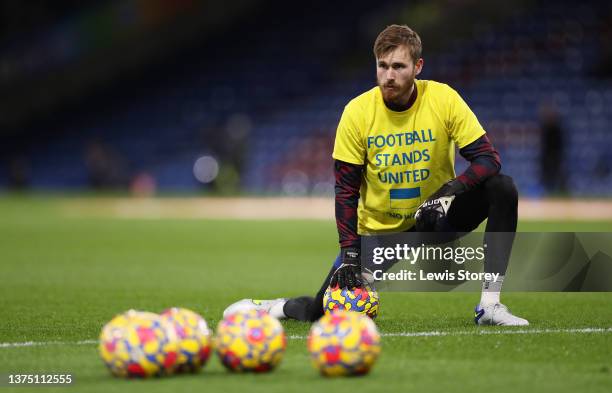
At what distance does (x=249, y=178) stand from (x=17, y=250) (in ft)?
64.6

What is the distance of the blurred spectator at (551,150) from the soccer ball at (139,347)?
21931mm

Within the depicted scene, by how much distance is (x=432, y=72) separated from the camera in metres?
32.6

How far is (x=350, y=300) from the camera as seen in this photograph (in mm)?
7137

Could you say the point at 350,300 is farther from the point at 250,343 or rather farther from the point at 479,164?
the point at 250,343

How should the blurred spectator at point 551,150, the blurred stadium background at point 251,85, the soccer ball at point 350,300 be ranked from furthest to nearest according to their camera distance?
the blurred stadium background at point 251,85 → the blurred spectator at point 551,150 → the soccer ball at point 350,300

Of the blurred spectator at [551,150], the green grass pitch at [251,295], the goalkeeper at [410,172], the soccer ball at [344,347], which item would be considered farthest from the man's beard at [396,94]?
the blurred spectator at [551,150]

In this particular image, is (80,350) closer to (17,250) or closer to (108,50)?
(17,250)

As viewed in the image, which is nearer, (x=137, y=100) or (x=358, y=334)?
(x=358, y=334)

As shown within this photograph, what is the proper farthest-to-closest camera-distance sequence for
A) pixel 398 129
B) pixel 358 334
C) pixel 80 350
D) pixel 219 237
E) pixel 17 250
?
pixel 219 237, pixel 17 250, pixel 398 129, pixel 80 350, pixel 358 334

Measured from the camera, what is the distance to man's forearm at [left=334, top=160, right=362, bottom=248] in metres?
7.28

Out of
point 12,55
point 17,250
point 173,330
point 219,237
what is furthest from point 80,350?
point 12,55

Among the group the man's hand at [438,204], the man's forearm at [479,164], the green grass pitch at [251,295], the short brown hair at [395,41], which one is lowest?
the green grass pitch at [251,295]

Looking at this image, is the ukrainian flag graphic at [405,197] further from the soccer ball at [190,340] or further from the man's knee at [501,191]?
the soccer ball at [190,340]

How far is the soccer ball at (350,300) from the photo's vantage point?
714 cm
